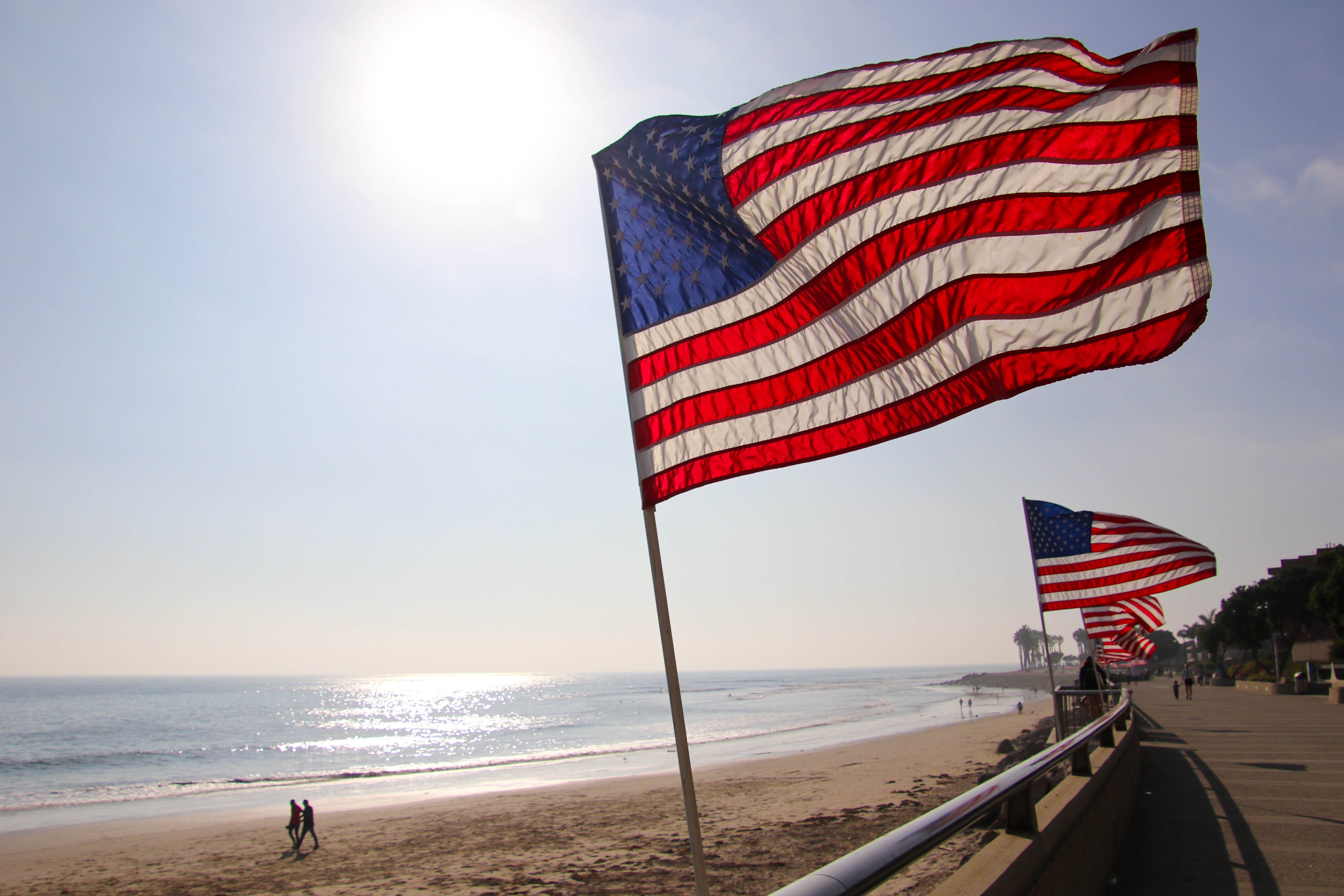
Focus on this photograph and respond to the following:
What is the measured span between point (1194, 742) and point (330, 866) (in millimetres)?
17863

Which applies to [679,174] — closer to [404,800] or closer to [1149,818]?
[1149,818]

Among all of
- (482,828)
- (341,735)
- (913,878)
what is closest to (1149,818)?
(913,878)

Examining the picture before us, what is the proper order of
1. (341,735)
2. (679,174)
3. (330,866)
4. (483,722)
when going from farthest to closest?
(483,722)
(341,735)
(330,866)
(679,174)

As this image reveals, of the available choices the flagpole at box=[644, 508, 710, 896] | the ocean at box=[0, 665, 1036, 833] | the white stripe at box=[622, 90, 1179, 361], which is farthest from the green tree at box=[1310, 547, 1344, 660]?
the flagpole at box=[644, 508, 710, 896]

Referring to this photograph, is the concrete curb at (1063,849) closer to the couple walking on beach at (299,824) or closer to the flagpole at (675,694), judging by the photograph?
the flagpole at (675,694)

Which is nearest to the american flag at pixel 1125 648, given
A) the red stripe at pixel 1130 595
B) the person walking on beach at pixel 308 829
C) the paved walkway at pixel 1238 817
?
the paved walkway at pixel 1238 817

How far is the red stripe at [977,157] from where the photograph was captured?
145 inches

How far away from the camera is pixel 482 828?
71.6 feet

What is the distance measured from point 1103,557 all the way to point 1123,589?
644mm

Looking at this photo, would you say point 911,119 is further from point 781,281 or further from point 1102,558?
point 1102,558

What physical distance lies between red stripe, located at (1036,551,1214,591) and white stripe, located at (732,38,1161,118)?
11.0 metres

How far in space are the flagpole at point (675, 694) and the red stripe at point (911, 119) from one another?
2.07 metres

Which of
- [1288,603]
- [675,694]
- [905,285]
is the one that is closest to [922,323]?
[905,285]

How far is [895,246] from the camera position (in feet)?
14.3
